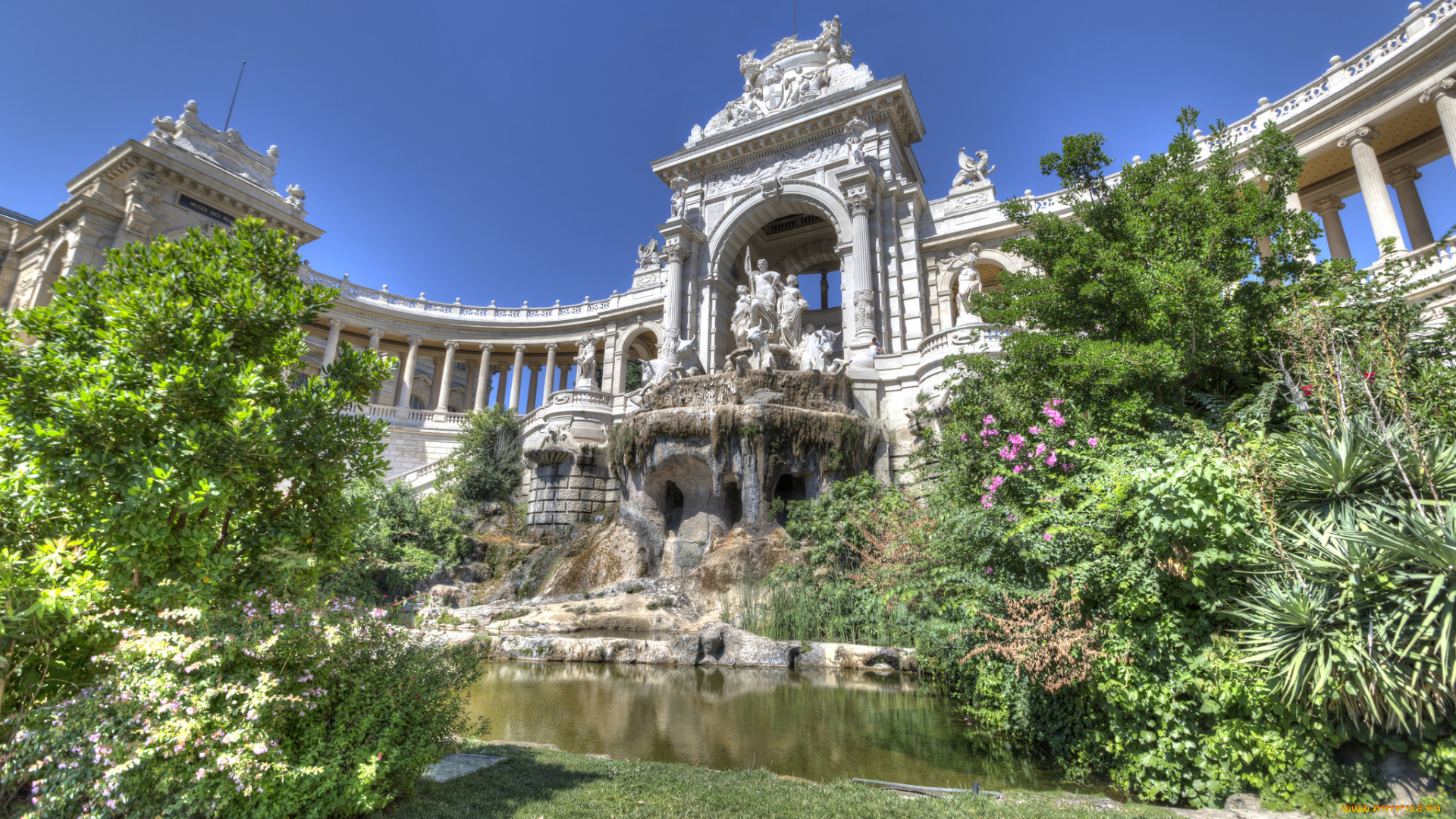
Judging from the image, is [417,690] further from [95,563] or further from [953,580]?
[953,580]

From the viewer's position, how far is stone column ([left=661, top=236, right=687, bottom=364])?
2686cm

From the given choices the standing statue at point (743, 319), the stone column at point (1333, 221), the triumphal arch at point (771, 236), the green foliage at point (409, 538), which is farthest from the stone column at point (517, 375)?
the stone column at point (1333, 221)

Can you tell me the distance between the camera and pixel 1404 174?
851 inches

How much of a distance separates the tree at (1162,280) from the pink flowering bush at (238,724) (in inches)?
258

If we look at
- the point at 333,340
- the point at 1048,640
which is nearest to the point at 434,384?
the point at 333,340

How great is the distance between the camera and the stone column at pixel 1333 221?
74.8 feet

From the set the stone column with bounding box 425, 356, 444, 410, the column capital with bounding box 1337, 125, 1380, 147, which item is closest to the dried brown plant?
the column capital with bounding box 1337, 125, 1380, 147

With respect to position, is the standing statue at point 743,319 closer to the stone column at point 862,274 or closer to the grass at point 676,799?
the stone column at point 862,274

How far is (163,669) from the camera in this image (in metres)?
3.23

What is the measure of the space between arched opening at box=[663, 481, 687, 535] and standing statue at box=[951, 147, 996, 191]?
1809cm

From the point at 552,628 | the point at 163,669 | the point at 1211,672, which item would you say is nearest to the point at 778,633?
the point at 552,628

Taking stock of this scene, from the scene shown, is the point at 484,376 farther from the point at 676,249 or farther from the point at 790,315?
the point at 790,315

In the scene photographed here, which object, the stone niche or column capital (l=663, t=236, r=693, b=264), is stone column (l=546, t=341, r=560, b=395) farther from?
the stone niche

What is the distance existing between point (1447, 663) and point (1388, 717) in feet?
1.71
